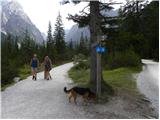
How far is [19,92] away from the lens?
17.8 metres

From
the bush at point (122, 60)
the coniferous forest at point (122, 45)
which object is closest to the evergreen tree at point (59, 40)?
the coniferous forest at point (122, 45)

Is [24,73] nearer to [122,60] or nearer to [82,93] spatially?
[122,60]

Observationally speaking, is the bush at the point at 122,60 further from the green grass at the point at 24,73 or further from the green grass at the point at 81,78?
the green grass at the point at 81,78

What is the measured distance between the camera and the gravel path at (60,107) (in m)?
12.9

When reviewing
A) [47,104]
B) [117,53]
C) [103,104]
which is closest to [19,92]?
[47,104]

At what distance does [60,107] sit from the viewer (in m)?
14.0

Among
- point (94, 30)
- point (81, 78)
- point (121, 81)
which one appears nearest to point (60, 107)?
point (94, 30)

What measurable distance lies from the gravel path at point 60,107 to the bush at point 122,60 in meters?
18.8

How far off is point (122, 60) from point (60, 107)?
23450 millimetres

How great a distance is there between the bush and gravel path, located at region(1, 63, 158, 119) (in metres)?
18.8

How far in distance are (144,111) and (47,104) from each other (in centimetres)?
390

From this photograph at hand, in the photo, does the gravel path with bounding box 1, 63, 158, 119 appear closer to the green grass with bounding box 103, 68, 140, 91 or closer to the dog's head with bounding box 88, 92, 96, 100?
the dog's head with bounding box 88, 92, 96, 100

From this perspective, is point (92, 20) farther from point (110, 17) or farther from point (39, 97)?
point (39, 97)

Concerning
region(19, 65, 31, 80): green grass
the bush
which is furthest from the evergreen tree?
the bush
